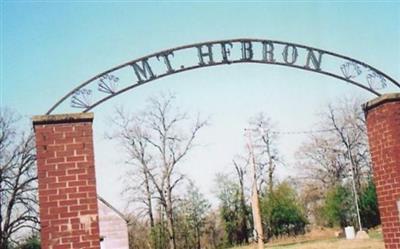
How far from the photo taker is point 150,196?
138 feet

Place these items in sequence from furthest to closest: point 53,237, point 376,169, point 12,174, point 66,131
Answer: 1. point 12,174
2. point 376,169
3. point 66,131
4. point 53,237

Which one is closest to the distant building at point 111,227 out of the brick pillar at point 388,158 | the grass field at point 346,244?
the grass field at point 346,244

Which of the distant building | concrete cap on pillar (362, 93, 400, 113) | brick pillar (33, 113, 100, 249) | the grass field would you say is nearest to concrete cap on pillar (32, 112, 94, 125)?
brick pillar (33, 113, 100, 249)

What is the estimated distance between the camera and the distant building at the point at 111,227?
3197 centimetres

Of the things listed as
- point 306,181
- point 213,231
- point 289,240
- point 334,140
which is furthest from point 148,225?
point 334,140

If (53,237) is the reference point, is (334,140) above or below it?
above

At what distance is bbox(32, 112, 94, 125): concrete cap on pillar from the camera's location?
5672mm

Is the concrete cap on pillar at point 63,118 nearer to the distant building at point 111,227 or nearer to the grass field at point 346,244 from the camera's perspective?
the grass field at point 346,244

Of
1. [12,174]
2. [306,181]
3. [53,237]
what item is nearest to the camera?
[53,237]

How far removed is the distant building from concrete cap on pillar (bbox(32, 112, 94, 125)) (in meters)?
27.1

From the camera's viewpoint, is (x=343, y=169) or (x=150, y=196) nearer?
(x=150, y=196)

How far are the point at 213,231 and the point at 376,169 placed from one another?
49.2 meters

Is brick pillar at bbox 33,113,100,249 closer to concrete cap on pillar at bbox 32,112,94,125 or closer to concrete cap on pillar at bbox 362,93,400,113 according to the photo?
concrete cap on pillar at bbox 32,112,94,125

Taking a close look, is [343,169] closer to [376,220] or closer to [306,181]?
[306,181]
